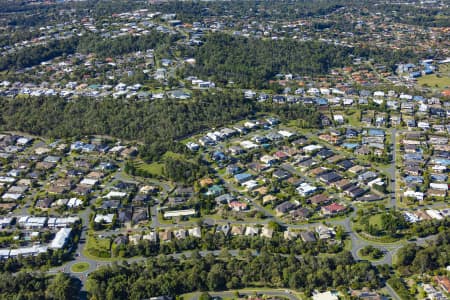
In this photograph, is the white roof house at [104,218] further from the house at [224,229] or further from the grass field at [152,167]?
the house at [224,229]

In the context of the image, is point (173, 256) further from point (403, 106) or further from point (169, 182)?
point (403, 106)

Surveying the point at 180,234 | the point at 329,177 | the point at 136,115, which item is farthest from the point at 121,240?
the point at 136,115

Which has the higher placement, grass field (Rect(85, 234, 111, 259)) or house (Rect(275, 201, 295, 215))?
house (Rect(275, 201, 295, 215))

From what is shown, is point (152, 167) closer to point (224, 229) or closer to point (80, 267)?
point (224, 229)

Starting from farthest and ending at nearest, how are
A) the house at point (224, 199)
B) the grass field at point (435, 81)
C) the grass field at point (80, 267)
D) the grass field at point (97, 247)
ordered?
1. the grass field at point (435, 81)
2. the house at point (224, 199)
3. the grass field at point (97, 247)
4. the grass field at point (80, 267)

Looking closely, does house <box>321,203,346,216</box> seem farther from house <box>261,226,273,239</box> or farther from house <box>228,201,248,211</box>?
house <box>228,201,248,211</box>

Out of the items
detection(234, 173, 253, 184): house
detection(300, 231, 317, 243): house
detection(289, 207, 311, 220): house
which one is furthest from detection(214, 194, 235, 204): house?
detection(300, 231, 317, 243): house

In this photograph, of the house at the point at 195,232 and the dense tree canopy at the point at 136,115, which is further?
the dense tree canopy at the point at 136,115

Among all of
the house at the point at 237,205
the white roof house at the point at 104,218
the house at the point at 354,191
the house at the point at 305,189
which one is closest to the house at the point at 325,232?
the house at the point at 305,189
